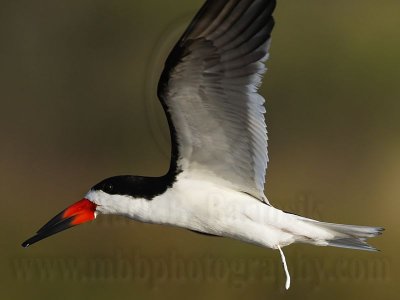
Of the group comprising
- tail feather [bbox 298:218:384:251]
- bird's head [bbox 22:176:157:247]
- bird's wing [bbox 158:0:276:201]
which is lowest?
tail feather [bbox 298:218:384:251]

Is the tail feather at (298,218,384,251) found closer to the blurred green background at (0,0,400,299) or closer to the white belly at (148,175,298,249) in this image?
the white belly at (148,175,298,249)

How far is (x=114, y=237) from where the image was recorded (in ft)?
26.6

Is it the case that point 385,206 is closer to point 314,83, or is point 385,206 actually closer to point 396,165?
point 396,165

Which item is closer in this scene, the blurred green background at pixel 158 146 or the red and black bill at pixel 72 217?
the red and black bill at pixel 72 217

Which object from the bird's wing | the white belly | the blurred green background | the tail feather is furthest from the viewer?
the blurred green background

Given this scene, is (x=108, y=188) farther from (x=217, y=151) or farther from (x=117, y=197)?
(x=217, y=151)

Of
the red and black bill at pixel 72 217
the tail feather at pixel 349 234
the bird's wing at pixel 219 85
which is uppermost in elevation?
the bird's wing at pixel 219 85

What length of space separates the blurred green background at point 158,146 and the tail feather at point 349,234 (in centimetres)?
141

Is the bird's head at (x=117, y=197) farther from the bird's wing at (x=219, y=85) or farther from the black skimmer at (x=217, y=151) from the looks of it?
the bird's wing at (x=219, y=85)

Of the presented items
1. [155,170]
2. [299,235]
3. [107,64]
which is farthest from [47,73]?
[299,235]

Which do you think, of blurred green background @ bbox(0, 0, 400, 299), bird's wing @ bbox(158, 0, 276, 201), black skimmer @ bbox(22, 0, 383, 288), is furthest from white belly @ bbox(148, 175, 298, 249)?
blurred green background @ bbox(0, 0, 400, 299)

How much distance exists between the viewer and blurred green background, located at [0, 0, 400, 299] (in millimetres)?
8031

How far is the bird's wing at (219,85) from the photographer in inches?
189

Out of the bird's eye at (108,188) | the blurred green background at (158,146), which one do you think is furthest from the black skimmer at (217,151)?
the blurred green background at (158,146)
